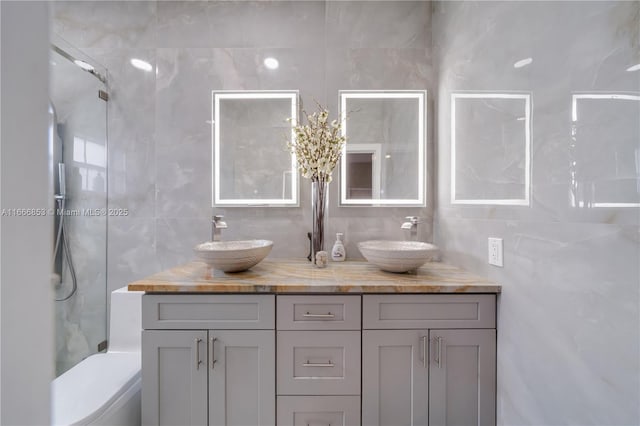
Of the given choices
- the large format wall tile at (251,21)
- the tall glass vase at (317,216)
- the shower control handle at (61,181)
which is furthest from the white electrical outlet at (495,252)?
the shower control handle at (61,181)

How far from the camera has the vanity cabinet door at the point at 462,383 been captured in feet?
3.88

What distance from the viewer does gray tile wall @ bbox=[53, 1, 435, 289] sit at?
1783mm

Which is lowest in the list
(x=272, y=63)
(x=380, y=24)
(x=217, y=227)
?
(x=217, y=227)

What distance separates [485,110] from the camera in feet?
4.16

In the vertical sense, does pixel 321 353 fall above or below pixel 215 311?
below

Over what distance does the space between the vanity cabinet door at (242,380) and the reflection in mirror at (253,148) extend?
86cm

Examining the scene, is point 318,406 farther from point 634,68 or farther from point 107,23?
point 107,23

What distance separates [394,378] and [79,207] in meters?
2.06

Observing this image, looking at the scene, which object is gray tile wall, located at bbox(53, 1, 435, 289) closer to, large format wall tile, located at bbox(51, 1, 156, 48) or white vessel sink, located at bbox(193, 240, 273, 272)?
large format wall tile, located at bbox(51, 1, 156, 48)

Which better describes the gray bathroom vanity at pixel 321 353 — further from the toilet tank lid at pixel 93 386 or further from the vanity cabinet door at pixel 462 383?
the toilet tank lid at pixel 93 386

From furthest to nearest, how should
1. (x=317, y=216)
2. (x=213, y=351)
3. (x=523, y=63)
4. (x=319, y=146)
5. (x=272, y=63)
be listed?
(x=272, y=63) → (x=317, y=216) → (x=319, y=146) → (x=213, y=351) → (x=523, y=63)

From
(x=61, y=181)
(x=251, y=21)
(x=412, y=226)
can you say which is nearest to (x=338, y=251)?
(x=412, y=226)

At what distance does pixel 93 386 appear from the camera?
49.6 inches

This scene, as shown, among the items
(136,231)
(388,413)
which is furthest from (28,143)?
(136,231)
